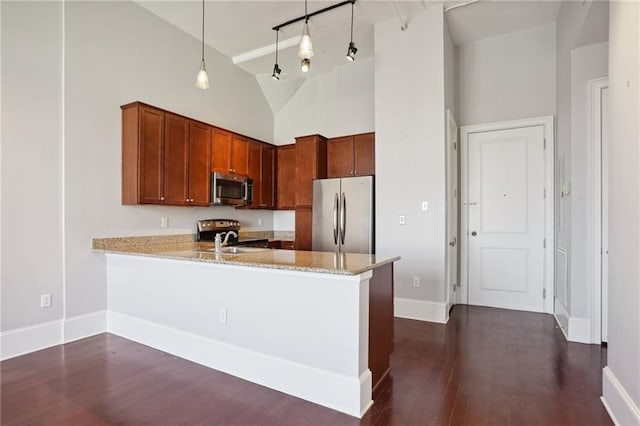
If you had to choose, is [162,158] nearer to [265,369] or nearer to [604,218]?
[265,369]

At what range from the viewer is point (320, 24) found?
4.08 m

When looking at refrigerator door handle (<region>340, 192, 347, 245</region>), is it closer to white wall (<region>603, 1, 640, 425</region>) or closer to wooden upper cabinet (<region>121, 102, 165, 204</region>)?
wooden upper cabinet (<region>121, 102, 165, 204</region>)

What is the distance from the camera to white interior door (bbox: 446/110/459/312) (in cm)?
384

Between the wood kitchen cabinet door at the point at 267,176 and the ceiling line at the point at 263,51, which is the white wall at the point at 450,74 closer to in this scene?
the ceiling line at the point at 263,51

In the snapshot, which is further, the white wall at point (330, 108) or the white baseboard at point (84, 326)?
the white wall at point (330, 108)

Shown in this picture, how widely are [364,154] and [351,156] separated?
205mm

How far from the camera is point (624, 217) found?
182 cm

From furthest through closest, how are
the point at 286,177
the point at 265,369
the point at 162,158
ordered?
the point at 286,177, the point at 162,158, the point at 265,369

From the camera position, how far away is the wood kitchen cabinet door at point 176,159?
374cm

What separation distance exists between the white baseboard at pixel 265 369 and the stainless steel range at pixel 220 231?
1.49 m

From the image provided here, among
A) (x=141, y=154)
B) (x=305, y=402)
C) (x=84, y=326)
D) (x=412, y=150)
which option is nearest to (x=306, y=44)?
(x=412, y=150)

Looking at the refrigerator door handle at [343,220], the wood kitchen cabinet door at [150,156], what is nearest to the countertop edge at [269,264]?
the wood kitchen cabinet door at [150,156]

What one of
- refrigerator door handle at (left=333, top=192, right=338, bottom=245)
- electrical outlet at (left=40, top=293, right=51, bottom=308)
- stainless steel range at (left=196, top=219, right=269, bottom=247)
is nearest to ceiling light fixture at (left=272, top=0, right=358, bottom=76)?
refrigerator door handle at (left=333, top=192, right=338, bottom=245)

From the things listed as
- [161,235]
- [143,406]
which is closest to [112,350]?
[143,406]
